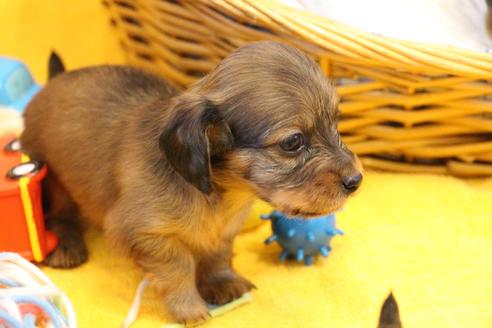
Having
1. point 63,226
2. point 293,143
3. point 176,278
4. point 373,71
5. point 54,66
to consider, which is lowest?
point 63,226

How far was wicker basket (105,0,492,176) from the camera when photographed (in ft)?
6.77

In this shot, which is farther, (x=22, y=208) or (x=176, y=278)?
(x=22, y=208)

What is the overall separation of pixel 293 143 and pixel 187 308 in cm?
62

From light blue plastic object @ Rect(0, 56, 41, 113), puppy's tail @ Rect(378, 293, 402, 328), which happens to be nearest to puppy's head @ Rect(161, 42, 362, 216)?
puppy's tail @ Rect(378, 293, 402, 328)

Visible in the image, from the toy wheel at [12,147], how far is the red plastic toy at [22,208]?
3 centimetres

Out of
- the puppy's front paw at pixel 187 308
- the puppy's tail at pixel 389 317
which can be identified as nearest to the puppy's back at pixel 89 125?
the puppy's front paw at pixel 187 308

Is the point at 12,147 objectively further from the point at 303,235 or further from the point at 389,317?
the point at 389,317

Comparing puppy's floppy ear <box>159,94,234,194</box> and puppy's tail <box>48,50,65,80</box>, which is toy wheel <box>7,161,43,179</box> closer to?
puppy's tail <box>48,50,65,80</box>

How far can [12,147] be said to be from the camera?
2252mm

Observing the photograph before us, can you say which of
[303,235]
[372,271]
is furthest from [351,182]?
[372,271]

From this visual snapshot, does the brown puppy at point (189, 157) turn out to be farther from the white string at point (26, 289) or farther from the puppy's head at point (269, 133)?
the white string at point (26, 289)

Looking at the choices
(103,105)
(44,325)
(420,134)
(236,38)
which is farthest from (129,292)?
(420,134)

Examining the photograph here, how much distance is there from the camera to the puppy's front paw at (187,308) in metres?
1.90

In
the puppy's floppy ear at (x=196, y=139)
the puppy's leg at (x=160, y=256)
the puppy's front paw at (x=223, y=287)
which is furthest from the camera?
the puppy's front paw at (x=223, y=287)
